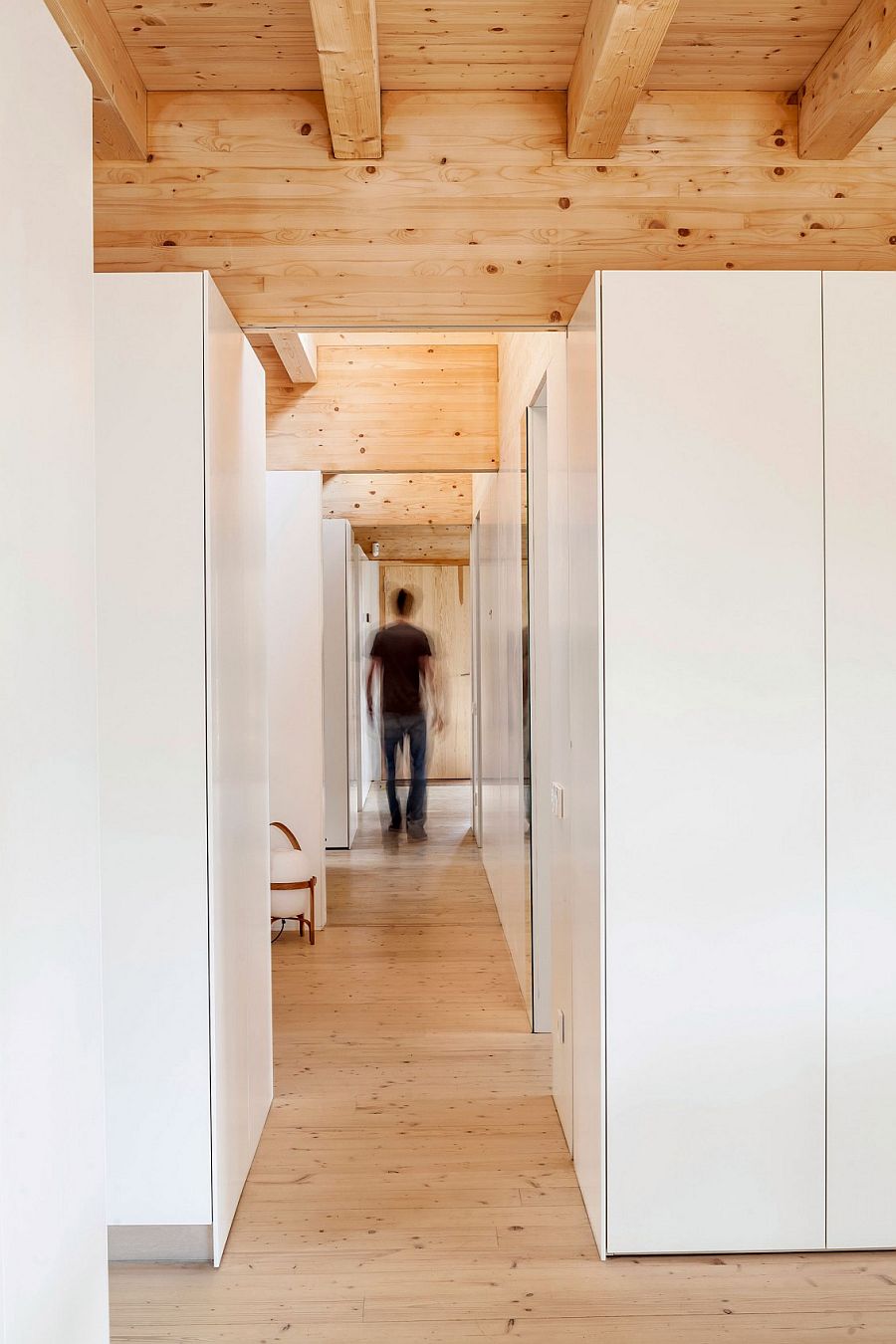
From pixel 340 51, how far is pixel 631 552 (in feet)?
4.27

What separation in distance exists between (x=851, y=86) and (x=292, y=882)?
384 cm

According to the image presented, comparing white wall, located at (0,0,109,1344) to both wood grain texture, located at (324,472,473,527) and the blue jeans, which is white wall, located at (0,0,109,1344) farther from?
the blue jeans

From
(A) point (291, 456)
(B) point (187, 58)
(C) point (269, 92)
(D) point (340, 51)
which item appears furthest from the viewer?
(A) point (291, 456)

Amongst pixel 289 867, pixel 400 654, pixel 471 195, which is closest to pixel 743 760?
pixel 471 195

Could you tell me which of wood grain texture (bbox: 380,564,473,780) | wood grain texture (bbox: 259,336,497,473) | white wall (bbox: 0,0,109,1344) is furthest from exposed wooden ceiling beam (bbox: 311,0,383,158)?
wood grain texture (bbox: 380,564,473,780)

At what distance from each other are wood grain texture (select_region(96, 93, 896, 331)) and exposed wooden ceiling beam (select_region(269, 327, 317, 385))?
1.14 meters

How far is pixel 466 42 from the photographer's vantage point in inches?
106

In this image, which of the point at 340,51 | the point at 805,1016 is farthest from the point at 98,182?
the point at 805,1016

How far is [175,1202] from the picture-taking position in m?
2.44

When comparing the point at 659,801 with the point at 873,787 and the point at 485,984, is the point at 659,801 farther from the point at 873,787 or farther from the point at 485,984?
the point at 485,984

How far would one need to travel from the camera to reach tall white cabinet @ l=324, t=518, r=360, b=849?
7262 mm

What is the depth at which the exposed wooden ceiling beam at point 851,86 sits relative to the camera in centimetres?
243

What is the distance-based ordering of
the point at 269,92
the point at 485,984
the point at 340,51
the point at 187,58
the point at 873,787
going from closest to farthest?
the point at 340,51
the point at 873,787
the point at 187,58
the point at 269,92
the point at 485,984

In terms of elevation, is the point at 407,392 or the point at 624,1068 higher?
the point at 407,392
